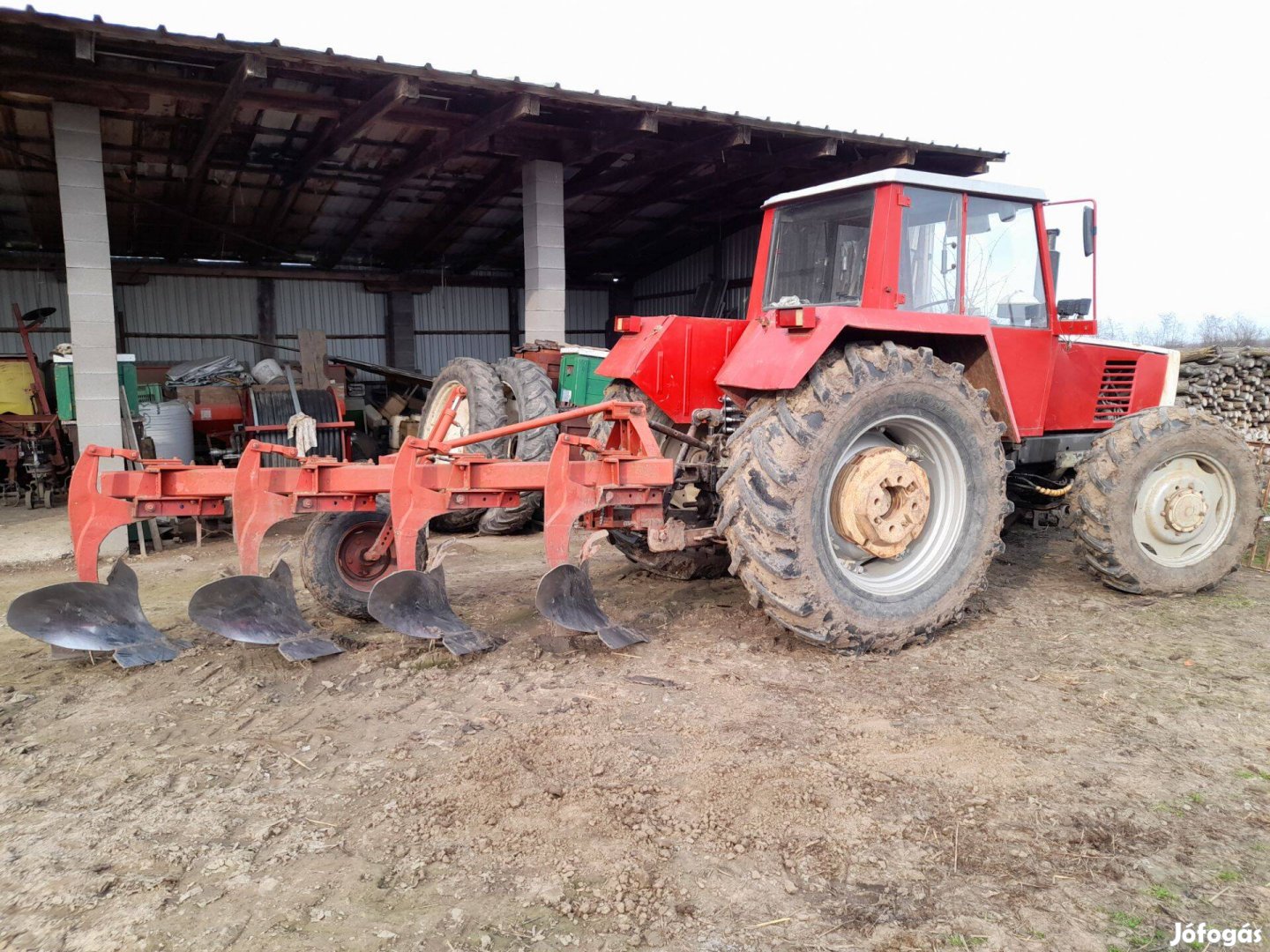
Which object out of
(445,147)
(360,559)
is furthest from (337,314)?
(360,559)

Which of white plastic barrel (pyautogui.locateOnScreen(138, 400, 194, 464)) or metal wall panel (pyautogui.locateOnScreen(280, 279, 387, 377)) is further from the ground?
metal wall panel (pyautogui.locateOnScreen(280, 279, 387, 377))

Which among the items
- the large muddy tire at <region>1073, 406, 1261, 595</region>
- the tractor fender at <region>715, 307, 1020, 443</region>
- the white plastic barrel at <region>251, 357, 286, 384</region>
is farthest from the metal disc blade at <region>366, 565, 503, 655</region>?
the white plastic barrel at <region>251, 357, 286, 384</region>

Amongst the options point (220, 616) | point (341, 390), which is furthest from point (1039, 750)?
point (341, 390)

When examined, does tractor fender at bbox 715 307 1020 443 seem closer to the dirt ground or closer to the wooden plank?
the dirt ground

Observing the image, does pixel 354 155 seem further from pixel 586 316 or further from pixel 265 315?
pixel 586 316

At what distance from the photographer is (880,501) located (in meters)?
3.77

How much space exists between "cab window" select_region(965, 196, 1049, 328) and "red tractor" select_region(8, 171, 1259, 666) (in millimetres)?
13

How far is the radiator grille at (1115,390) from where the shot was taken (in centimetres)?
520

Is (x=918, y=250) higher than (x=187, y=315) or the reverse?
higher

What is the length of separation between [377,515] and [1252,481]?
4821mm

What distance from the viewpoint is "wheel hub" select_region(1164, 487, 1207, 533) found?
15.0 feet

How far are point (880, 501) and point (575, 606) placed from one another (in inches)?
56.7

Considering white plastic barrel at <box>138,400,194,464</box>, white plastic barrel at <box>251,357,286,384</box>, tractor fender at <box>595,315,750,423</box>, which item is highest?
tractor fender at <box>595,315,750,423</box>

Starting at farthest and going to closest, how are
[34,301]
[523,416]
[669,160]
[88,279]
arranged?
1. [34,301]
2. [669,160]
3. [88,279]
4. [523,416]
